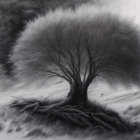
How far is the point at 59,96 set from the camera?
1.81m

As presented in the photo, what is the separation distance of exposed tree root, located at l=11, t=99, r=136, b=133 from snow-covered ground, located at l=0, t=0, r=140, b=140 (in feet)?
0.14

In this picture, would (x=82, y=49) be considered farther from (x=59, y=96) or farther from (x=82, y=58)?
(x=59, y=96)

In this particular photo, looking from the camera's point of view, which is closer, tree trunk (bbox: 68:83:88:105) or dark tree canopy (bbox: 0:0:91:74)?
tree trunk (bbox: 68:83:88:105)

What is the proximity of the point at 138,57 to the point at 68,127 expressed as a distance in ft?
2.05

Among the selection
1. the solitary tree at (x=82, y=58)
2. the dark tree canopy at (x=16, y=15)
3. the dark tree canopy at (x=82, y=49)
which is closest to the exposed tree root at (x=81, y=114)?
the solitary tree at (x=82, y=58)

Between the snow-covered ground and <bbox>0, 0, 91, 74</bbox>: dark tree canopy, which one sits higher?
<bbox>0, 0, 91, 74</bbox>: dark tree canopy

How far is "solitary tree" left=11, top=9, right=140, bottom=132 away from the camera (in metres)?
1.71

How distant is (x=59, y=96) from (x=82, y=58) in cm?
29

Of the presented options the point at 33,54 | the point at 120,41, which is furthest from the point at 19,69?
the point at 120,41

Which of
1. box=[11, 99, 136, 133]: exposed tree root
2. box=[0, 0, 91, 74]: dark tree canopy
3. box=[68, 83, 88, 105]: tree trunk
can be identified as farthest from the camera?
box=[0, 0, 91, 74]: dark tree canopy

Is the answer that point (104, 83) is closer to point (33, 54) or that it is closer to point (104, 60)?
point (104, 60)

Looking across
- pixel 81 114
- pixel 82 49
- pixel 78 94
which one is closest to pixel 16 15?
pixel 82 49

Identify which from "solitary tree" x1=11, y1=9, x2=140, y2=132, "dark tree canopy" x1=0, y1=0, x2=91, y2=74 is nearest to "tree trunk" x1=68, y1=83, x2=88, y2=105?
"solitary tree" x1=11, y1=9, x2=140, y2=132

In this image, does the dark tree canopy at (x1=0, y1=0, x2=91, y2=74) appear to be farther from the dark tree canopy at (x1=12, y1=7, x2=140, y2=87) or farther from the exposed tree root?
the exposed tree root
